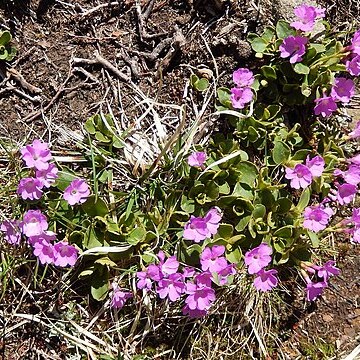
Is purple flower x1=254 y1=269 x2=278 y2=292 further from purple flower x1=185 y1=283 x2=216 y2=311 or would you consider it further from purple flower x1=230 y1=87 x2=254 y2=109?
purple flower x1=230 y1=87 x2=254 y2=109

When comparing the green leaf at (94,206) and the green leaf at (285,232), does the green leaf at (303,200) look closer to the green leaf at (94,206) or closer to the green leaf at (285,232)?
the green leaf at (285,232)

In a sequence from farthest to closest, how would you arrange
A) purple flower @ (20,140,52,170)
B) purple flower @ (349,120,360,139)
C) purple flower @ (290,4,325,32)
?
1. purple flower @ (349,120,360,139)
2. purple flower @ (290,4,325,32)
3. purple flower @ (20,140,52,170)

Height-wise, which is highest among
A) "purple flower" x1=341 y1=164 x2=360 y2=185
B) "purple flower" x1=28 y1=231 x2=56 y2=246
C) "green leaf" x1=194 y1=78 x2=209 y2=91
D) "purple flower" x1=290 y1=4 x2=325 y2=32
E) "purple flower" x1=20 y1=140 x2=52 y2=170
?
"purple flower" x1=290 y1=4 x2=325 y2=32

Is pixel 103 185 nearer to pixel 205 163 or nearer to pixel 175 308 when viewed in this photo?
pixel 205 163

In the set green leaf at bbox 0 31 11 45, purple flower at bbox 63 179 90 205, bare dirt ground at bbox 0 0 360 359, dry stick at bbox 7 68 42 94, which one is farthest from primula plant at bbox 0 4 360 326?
green leaf at bbox 0 31 11 45

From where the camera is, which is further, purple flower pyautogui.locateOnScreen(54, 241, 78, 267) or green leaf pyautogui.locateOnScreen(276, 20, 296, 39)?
green leaf pyautogui.locateOnScreen(276, 20, 296, 39)

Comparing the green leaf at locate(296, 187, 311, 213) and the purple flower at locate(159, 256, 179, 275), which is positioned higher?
the green leaf at locate(296, 187, 311, 213)

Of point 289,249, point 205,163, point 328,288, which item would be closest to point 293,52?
point 205,163

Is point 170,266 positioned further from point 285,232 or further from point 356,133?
point 356,133
